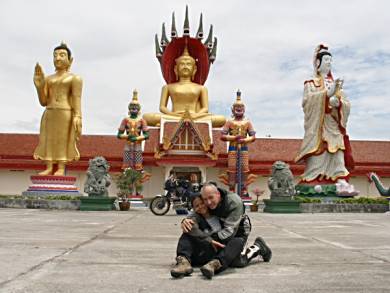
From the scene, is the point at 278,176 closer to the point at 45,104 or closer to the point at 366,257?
the point at 45,104

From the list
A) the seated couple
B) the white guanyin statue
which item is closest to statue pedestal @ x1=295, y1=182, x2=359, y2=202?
the white guanyin statue

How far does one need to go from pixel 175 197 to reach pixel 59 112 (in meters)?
7.81

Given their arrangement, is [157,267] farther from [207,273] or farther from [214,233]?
[207,273]

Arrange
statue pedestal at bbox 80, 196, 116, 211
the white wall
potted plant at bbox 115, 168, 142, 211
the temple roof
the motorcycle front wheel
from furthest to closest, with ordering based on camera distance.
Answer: the white wall → the temple roof → potted plant at bbox 115, 168, 142, 211 → statue pedestal at bbox 80, 196, 116, 211 → the motorcycle front wheel

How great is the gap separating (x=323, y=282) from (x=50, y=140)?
55.8 feet

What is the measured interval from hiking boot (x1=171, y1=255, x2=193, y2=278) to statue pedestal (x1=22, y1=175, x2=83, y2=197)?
15.1 meters

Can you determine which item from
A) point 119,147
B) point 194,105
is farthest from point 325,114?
point 119,147

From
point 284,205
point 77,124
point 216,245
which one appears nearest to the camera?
point 216,245

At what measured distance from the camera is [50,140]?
19328 millimetres

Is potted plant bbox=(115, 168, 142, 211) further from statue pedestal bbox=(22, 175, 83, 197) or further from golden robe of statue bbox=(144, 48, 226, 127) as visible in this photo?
golden robe of statue bbox=(144, 48, 226, 127)

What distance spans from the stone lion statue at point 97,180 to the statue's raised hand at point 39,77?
4593mm

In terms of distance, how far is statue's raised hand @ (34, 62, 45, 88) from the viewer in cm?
1914

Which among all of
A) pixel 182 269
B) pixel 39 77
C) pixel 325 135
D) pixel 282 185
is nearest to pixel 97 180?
pixel 39 77

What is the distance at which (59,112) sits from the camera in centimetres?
1922
